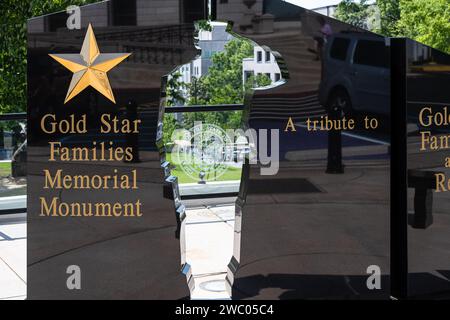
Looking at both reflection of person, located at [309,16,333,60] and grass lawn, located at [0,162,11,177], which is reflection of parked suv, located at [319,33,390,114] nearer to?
reflection of person, located at [309,16,333,60]

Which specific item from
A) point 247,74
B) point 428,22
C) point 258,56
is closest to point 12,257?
point 258,56

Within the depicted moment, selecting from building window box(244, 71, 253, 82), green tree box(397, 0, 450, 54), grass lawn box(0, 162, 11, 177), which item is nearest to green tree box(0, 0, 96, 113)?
grass lawn box(0, 162, 11, 177)

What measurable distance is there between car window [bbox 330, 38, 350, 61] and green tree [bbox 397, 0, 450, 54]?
33.7 feet

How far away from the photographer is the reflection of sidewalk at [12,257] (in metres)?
5.61

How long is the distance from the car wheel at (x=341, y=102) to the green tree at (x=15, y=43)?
475cm

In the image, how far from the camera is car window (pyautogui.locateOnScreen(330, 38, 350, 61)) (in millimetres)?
4668

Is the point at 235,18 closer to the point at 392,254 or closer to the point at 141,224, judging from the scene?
the point at 141,224

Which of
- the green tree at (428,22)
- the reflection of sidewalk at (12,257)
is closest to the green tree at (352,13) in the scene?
the reflection of sidewalk at (12,257)

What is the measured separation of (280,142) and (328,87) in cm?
48

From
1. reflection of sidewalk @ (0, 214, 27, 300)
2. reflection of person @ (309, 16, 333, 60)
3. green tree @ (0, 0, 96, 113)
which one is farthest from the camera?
green tree @ (0, 0, 96, 113)

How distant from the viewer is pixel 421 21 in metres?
15.5

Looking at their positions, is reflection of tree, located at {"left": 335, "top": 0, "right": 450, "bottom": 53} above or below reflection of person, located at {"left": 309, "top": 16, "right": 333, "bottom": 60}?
above

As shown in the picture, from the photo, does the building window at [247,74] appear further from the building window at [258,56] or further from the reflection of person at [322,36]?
the reflection of person at [322,36]
